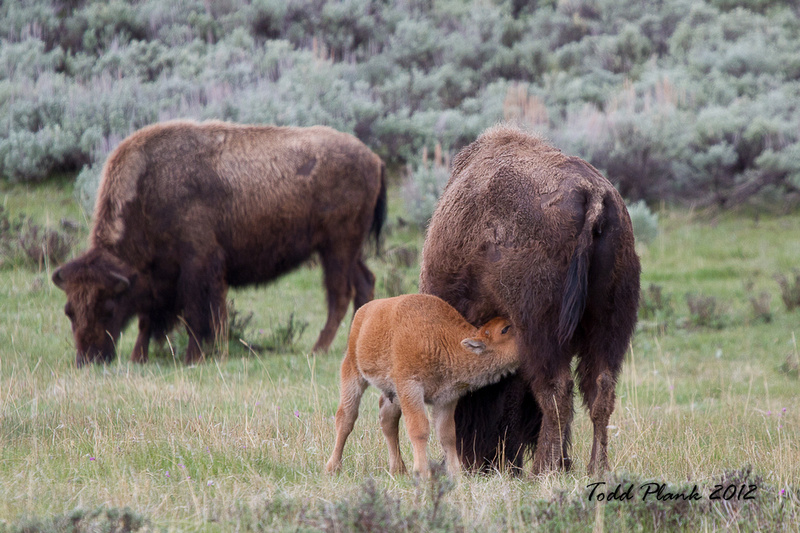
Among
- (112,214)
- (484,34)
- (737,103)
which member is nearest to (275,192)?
(112,214)

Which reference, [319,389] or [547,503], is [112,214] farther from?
[547,503]

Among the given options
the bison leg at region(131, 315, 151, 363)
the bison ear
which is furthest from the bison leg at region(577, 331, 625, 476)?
the bison leg at region(131, 315, 151, 363)

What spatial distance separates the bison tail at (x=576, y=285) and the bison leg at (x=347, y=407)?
1.11 metres

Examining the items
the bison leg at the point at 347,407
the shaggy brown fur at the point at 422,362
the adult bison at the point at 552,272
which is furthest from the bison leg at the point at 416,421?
the adult bison at the point at 552,272

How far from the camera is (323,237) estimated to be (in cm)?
934

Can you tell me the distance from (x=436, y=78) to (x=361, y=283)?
9536mm

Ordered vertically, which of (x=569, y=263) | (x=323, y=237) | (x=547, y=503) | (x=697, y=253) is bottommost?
(x=697, y=253)

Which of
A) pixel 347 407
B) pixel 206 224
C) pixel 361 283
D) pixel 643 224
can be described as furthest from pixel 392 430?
pixel 643 224

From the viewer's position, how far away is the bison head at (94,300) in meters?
8.11

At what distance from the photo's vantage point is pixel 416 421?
4.09 m

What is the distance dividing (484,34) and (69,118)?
11005 mm

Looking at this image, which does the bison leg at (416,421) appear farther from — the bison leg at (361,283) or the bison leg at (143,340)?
the bison leg at (361,283)

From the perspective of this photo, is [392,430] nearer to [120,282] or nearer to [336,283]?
[120,282]

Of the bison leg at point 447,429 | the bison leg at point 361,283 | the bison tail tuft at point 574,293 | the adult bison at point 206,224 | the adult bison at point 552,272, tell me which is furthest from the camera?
the bison leg at point 361,283
